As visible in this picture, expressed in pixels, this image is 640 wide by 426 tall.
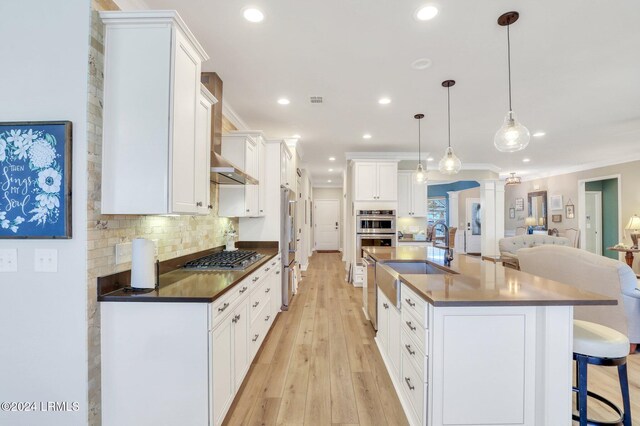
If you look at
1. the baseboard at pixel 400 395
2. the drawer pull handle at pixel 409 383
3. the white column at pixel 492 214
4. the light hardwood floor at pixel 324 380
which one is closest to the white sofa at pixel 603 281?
the light hardwood floor at pixel 324 380

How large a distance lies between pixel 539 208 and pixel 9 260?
11261 millimetres

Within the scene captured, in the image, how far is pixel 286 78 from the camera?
110 inches

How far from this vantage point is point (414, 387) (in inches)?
67.2

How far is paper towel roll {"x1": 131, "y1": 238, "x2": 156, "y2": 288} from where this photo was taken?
1.68 m

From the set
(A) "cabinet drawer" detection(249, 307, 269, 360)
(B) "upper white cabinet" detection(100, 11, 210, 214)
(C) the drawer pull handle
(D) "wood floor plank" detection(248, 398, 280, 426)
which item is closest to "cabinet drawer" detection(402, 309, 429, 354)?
(C) the drawer pull handle

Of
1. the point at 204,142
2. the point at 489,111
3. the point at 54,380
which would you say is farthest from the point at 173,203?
the point at 489,111

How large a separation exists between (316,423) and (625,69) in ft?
13.2

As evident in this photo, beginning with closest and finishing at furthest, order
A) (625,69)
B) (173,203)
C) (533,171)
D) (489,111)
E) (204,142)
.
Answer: (173,203) < (204,142) < (625,69) < (489,111) < (533,171)

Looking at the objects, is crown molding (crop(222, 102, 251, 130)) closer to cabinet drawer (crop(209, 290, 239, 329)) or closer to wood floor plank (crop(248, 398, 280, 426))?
cabinet drawer (crop(209, 290, 239, 329))

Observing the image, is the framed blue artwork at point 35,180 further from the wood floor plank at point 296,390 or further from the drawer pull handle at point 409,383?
the drawer pull handle at point 409,383

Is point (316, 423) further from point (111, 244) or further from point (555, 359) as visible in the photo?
point (111, 244)

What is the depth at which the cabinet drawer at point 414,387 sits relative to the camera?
157cm

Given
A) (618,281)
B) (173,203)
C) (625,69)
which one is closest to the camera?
(173,203)

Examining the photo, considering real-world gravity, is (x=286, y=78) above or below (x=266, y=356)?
above
